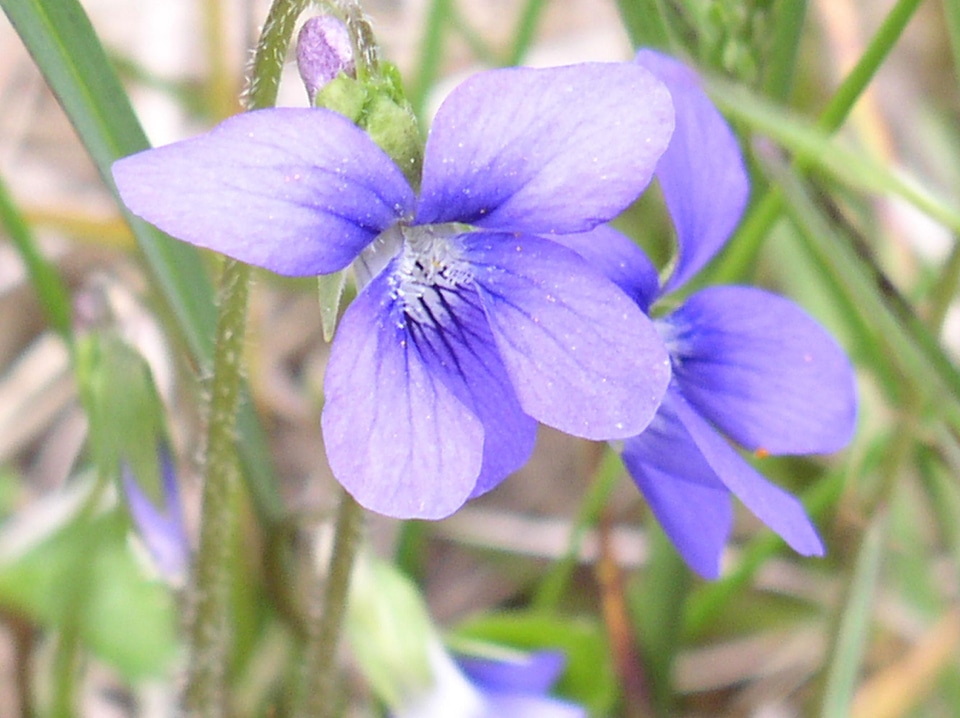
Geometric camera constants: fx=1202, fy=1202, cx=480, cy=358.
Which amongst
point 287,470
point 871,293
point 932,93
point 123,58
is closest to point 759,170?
point 871,293

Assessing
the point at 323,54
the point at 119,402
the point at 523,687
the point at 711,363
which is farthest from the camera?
the point at 523,687

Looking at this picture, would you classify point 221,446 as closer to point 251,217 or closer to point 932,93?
point 251,217

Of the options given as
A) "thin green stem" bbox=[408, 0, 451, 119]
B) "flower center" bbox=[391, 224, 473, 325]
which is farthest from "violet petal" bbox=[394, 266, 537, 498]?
"thin green stem" bbox=[408, 0, 451, 119]

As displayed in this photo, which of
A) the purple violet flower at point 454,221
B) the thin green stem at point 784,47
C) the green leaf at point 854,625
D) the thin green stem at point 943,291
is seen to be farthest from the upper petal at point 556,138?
the green leaf at point 854,625

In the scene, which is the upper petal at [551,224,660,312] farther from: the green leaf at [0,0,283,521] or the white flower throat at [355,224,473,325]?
the green leaf at [0,0,283,521]

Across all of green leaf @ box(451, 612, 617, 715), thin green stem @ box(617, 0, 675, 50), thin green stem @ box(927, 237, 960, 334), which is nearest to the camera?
thin green stem @ box(617, 0, 675, 50)

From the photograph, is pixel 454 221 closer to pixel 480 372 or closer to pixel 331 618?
pixel 480 372

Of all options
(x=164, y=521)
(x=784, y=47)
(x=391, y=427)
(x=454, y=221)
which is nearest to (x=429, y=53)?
(x=784, y=47)
